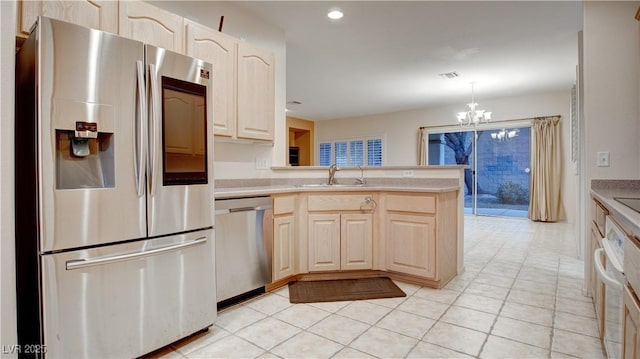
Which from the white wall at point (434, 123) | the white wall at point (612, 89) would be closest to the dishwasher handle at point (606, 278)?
the white wall at point (612, 89)

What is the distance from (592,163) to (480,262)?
61.3 inches

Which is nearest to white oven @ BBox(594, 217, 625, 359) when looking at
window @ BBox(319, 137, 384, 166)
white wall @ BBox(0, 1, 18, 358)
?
white wall @ BBox(0, 1, 18, 358)

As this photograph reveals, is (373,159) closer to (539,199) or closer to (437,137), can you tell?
(437,137)

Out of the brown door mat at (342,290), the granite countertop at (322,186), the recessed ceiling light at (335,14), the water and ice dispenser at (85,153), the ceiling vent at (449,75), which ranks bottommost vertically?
the brown door mat at (342,290)

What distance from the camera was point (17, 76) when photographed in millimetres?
1672

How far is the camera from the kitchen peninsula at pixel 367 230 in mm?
2818

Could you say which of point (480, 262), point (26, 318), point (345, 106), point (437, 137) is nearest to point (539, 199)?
point (437, 137)

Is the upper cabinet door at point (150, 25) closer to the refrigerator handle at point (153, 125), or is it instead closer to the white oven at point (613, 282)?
the refrigerator handle at point (153, 125)

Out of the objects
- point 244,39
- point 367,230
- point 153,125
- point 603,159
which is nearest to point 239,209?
point 153,125

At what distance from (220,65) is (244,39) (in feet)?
2.71

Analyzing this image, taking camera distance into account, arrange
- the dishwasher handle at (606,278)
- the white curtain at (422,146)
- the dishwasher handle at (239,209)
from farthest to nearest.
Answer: the white curtain at (422,146), the dishwasher handle at (239,209), the dishwasher handle at (606,278)

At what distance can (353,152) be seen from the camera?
9.62 metres

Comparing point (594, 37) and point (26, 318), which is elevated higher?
point (594, 37)

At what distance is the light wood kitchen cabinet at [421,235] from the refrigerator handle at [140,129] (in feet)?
6.61
